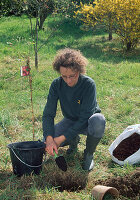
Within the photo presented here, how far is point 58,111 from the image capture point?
14.4 ft

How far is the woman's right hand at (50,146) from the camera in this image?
2523mm

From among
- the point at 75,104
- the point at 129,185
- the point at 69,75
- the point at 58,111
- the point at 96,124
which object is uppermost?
the point at 69,75

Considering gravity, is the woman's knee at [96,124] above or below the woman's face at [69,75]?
below

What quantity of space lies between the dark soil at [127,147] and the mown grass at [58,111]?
0.12 meters

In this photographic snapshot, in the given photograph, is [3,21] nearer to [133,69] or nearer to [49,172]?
[133,69]

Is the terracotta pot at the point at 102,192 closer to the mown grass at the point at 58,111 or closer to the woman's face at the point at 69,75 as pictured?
the mown grass at the point at 58,111

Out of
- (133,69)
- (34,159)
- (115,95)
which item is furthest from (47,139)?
(133,69)

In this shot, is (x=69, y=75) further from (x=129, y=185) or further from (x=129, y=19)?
(x=129, y=19)

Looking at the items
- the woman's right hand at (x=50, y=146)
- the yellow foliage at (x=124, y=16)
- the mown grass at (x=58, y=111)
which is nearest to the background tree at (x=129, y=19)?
the yellow foliage at (x=124, y=16)

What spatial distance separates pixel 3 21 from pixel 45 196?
11.4 m

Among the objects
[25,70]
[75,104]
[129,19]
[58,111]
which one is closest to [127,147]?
[75,104]

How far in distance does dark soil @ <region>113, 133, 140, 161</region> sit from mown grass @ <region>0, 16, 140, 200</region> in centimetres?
12

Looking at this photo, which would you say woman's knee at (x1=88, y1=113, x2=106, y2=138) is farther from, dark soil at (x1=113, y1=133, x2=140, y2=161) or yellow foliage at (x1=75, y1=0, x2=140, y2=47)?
yellow foliage at (x1=75, y1=0, x2=140, y2=47)

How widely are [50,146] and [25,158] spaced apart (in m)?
0.25
